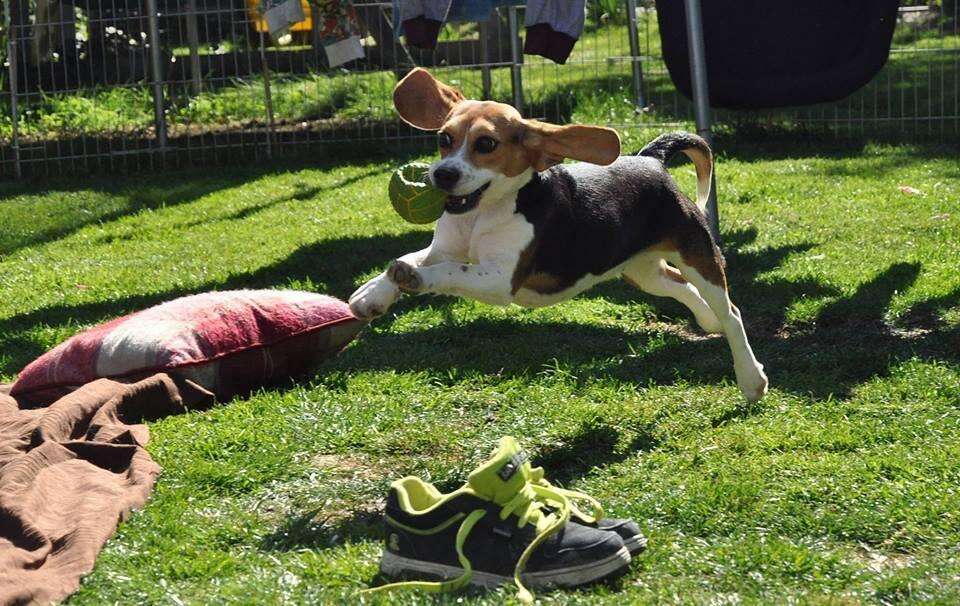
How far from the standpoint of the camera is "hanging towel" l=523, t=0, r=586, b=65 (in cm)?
716

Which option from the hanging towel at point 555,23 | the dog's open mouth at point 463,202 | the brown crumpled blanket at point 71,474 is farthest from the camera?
the hanging towel at point 555,23

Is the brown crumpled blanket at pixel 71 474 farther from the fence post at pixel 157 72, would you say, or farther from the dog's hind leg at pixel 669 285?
the fence post at pixel 157 72

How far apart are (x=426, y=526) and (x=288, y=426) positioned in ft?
4.48

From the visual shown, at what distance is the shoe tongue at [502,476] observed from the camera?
3274 millimetres

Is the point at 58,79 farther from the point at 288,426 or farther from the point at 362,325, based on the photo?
the point at 288,426

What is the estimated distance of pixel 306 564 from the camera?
3482 millimetres

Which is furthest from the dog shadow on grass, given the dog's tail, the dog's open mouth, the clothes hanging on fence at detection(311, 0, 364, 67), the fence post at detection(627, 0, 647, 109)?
the fence post at detection(627, 0, 647, 109)

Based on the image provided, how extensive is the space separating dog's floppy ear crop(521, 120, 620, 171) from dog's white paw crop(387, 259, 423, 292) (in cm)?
57

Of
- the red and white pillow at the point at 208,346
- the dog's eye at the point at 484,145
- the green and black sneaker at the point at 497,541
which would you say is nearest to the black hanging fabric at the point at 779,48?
the red and white pillow at the point at 208,346

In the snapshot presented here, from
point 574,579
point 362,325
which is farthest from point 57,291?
point 574,579

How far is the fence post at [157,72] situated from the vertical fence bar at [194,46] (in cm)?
39

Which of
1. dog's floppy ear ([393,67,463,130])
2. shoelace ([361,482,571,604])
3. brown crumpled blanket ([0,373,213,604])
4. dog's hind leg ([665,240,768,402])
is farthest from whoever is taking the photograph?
dog's hind leg ([665,240,768,402])

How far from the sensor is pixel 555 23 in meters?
7.16

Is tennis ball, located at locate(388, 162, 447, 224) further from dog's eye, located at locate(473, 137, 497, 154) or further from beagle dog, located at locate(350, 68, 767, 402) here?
dog's eye, located at locate(473, 137, 497, 154)
